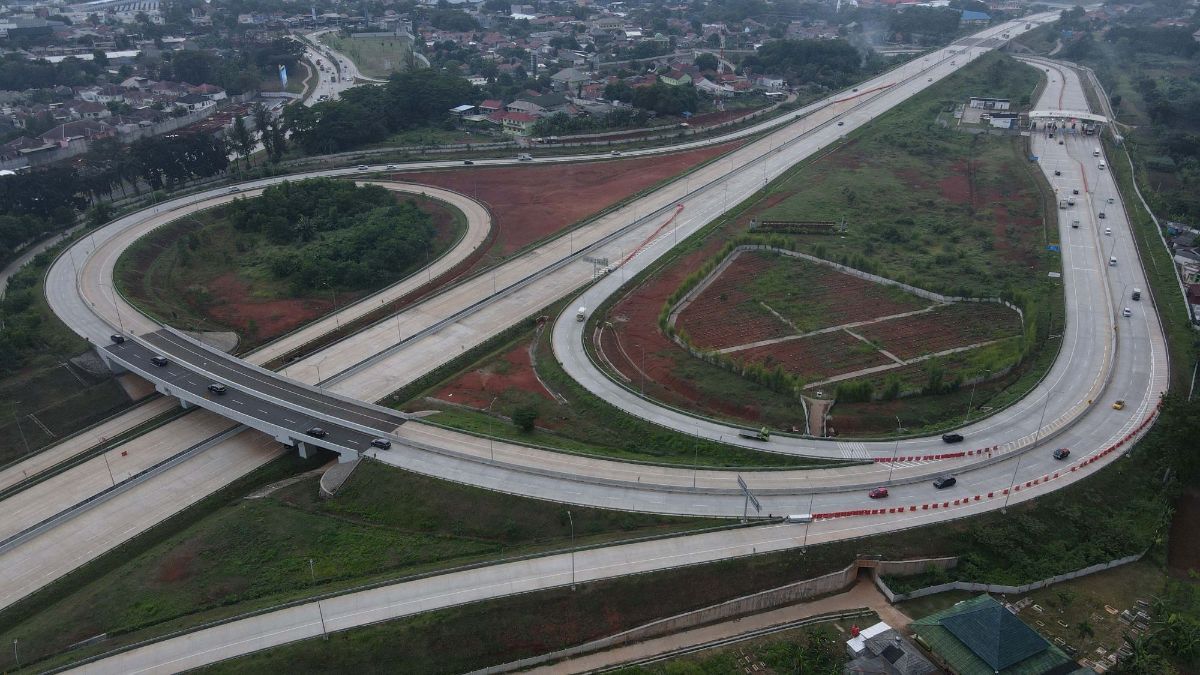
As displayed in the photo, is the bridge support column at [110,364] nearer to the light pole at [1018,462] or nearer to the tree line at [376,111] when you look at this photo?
the tree line at [376,111]

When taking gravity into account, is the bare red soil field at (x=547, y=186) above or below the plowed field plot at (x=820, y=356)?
above

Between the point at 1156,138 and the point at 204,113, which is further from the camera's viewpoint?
the point at 204,113

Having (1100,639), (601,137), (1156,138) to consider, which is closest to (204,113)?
(601,137)

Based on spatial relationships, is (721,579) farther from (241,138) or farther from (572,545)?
(241,138)

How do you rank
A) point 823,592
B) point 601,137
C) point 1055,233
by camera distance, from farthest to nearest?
point 601,137 → point 1055,233 → point 823,592

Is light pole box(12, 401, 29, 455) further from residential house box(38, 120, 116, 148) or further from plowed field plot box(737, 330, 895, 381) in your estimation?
residential house box(38, 120, 116, 148)

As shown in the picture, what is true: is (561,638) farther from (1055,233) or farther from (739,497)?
(1055,233)

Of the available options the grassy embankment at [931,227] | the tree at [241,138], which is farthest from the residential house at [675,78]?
the tree at [241,138]

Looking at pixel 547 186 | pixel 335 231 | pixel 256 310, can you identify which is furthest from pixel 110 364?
pixel 547 186
